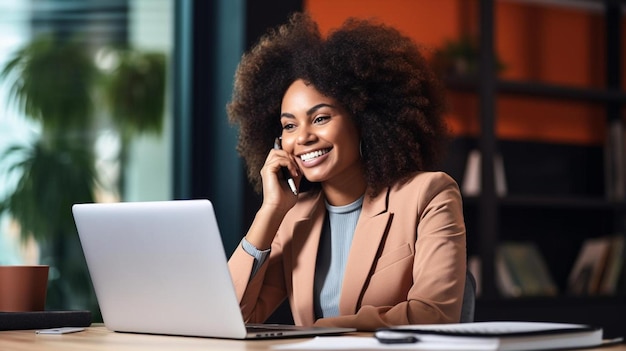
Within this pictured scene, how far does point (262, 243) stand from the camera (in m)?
2.24

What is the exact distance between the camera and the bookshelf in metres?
4.07

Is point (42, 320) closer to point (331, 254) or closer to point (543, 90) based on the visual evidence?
point (331, 254)

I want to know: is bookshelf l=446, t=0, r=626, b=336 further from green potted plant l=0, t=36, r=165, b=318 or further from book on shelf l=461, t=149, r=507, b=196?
green potted plant l=0, t=36, r=165, b=318

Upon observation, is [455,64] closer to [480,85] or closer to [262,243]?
[480,85]

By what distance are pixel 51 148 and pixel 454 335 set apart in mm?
2507

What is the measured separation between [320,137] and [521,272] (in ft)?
7.16

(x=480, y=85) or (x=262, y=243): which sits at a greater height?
(x=480, y=85)

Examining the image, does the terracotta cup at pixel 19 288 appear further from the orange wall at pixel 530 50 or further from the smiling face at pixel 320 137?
the orange wall at pixel 530 50

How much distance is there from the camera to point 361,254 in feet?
7.29

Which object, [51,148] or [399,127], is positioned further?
[51,148]

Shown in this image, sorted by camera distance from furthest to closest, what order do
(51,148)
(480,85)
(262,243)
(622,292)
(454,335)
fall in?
(622,292), (480,85), (51,148), (262,243), (454,335)

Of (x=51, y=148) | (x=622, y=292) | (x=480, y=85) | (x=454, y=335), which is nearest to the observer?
(x=454, y=335)

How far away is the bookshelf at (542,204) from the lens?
407 cm

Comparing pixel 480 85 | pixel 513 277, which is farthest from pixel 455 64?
pixel 513 277
